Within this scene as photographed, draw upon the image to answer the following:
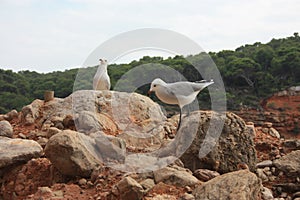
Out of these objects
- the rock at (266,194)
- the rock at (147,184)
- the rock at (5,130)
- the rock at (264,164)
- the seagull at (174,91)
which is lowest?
the rock at (266,194)

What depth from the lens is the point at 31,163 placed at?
6.43 metres

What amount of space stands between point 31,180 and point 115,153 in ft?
4.57

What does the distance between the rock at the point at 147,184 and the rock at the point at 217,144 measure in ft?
3.81

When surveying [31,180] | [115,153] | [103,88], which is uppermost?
[103,88]

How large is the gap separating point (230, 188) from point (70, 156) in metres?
2.35

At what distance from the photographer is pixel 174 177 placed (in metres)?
5.42

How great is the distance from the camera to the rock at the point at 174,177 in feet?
17.7

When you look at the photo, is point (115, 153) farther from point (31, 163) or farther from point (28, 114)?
point (28, 114)

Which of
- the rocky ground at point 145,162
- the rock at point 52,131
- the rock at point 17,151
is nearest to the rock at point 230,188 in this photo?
the rocky ground at point 145,162

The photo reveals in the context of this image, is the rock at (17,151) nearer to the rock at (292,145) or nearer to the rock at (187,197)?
the rock at (187,197)

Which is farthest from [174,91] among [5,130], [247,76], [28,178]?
[247,76]

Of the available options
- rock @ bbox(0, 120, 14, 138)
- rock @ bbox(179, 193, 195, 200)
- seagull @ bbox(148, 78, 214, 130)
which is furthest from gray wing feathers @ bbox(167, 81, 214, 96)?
rock @ bbox(0, 120, 14, 138)

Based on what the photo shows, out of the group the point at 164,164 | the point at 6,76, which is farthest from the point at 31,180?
the point at 6,76

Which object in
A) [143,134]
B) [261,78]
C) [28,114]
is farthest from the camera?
[261,78]
